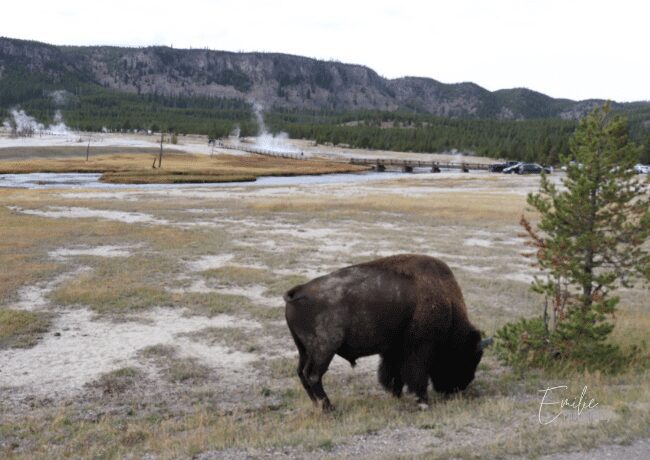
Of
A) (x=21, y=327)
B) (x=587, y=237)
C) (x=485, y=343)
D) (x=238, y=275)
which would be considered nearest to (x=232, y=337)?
(x=21, y=327)

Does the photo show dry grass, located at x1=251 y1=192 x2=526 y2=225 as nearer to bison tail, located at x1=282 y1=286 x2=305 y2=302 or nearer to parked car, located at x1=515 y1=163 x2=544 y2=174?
bison tail, located at x1=282 y1=286 x2=305 y2=302

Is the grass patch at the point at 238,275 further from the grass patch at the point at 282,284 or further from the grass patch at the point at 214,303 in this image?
the grass patch at the point at 214,303

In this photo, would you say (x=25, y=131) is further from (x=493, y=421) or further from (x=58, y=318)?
(x=493, y=421)

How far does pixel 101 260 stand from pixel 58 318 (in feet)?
25.4

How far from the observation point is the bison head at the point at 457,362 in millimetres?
8961

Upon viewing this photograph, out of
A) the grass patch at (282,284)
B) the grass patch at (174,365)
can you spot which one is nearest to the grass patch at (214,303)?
the grass patch at (282,284)

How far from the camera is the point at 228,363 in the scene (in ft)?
40.1

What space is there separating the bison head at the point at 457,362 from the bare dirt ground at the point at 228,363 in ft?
1.02

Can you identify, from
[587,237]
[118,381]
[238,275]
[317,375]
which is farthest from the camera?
[238,275]

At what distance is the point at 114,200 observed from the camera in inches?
1887

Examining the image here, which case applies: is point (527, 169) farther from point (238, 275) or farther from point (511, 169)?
point (238, 275)

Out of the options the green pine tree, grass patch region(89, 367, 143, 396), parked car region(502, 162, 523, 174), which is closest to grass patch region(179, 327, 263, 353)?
grass patch region(89, 367, 143, 396)

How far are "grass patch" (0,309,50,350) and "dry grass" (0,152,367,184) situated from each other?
193ft

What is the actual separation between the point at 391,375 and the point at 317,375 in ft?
5.54
